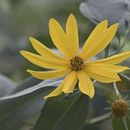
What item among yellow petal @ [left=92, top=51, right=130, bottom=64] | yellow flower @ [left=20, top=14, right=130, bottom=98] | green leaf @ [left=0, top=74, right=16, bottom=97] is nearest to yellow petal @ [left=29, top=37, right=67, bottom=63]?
yellow flower @ [left=20, top=14, right=130, bottom=98]

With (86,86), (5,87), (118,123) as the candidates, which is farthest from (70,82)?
(5,87)

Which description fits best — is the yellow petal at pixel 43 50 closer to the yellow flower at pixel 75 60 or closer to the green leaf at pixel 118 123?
the yellow flower at pixel 75 60

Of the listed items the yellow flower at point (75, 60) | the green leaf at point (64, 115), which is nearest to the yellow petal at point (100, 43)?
the yellow flower at point (75, 60)

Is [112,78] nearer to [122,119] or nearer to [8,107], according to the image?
[122,119]

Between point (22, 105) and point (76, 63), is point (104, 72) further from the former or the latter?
point (22, 105)

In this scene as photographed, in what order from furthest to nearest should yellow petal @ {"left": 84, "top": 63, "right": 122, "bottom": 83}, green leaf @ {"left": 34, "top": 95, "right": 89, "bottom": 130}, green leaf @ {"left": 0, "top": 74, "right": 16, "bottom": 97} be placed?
green leaf @ {"left": 0, "top": 74, "right": 16, "bottom": 97}, green leaf @ {"left": 34, "top": 95, "right": 89, "bottom": 130}, yellow petal @ {"left": 84, "top": 63, "right": 122, "bottom": 83}

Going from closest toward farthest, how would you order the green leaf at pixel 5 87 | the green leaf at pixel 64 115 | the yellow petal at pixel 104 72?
the yellow petal at pixel 104 72, the green leaf at pixel 64 115, the green leaf at pixel 5 87

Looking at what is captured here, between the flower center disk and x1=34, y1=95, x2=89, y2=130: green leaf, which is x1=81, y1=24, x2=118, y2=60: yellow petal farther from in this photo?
x1=34, y1=95, x2=89, y2=130: green leaf
